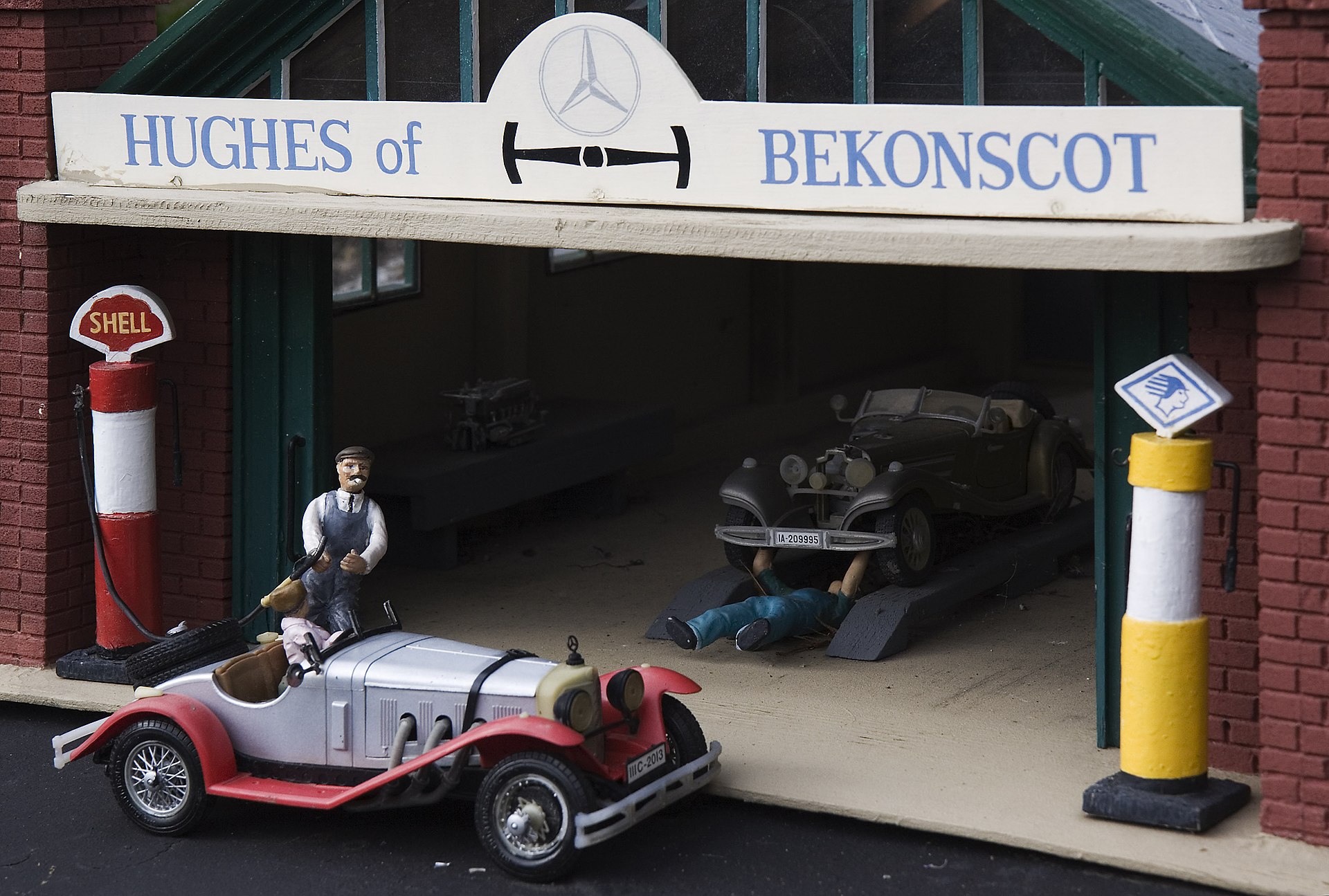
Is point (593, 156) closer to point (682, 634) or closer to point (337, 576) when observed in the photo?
point (337, 576)

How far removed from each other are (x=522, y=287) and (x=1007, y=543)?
4.57m

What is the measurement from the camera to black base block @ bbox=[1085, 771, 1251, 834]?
7871 mm

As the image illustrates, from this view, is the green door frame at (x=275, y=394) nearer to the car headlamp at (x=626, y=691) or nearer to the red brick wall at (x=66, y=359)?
the red brick wall at (x=66, y=359)

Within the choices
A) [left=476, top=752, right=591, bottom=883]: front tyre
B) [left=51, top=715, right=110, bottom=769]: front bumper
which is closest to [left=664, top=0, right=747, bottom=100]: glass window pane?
[left=476, top=752, right=591, bottom=883]: front tyre

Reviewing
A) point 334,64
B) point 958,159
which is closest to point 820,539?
point 958,159

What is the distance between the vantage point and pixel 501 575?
41.5 ft

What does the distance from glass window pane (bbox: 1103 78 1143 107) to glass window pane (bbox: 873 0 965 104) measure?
67 cm

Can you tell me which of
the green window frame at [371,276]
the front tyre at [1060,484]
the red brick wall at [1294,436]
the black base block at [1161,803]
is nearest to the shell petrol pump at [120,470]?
the green window frame at [371,276]

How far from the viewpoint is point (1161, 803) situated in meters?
7.92

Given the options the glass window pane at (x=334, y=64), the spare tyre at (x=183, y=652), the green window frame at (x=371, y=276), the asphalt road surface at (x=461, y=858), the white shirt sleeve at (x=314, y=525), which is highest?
the glass window pane at (x=334, y=64)

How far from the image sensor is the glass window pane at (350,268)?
44.6ft

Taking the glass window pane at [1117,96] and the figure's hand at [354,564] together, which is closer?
the glass window pane at [1117,96]

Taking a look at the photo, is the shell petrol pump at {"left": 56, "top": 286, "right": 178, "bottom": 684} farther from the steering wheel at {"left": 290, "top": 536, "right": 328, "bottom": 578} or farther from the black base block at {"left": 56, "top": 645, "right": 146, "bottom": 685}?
the steering wheel at {"left": 290, "top": 536, "right": 328, "bottom": 578}

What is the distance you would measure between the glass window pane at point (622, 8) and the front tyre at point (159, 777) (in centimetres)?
401
